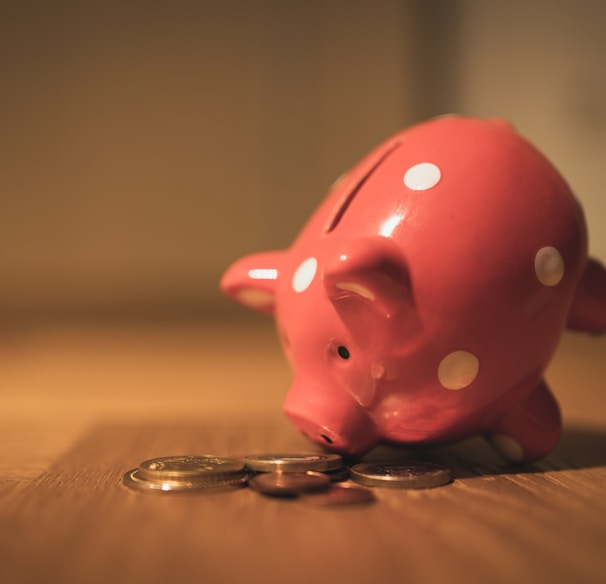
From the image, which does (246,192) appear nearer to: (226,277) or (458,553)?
(226,277)

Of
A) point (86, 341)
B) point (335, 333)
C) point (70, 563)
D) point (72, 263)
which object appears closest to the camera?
point (70, 563)

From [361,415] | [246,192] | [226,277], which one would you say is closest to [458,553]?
[361,415]

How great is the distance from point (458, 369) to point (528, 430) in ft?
0.37

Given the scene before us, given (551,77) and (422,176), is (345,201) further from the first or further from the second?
(551,77)

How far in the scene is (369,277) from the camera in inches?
23.5

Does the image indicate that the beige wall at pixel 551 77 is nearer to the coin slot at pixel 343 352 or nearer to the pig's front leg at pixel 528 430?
the pig's front leg at pixel 528 430

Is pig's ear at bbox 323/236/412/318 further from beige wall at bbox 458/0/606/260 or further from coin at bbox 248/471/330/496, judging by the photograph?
beige wall at bbox 458/0/606/260

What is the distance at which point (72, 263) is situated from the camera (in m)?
2.41

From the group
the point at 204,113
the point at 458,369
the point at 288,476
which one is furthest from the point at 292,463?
the point at 204,113

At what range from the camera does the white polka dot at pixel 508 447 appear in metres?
0.70

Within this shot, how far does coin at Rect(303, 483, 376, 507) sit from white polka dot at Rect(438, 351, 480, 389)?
0.11 meters

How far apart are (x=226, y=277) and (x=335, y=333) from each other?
7.6 inches

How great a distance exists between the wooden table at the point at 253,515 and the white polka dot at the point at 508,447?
0.01 metres

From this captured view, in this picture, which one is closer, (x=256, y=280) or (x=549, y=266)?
(x=549, y=266)
